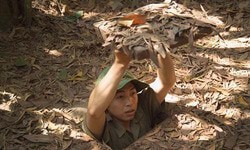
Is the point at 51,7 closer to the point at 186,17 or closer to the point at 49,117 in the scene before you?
the point at 49,117

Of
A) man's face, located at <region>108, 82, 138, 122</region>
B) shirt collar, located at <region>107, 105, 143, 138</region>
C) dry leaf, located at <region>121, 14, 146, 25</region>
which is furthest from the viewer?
shirt collar, located at <region>107, 105, 143, 138</region>

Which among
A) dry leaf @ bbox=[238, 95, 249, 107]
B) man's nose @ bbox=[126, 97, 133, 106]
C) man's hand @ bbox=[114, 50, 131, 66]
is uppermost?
man's hand @ bbox=[114, 50, 131, 66]

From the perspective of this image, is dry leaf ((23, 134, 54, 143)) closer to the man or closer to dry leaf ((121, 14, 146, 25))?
the man

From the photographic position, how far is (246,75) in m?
3.87

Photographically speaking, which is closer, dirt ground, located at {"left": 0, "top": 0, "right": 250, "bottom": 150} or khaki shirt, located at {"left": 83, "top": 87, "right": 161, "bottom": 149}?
dirt ground, located at {"left": 0, "top": 0, "right": 250, "bottom": 150}

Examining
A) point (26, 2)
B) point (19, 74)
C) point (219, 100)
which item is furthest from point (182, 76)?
point (26, 2)

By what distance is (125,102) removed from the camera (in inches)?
133

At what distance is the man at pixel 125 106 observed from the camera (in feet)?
9.68

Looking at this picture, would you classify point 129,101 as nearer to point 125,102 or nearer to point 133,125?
point 125,102

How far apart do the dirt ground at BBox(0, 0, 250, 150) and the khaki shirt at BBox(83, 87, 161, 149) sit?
0.61 feet

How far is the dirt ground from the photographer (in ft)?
10.2

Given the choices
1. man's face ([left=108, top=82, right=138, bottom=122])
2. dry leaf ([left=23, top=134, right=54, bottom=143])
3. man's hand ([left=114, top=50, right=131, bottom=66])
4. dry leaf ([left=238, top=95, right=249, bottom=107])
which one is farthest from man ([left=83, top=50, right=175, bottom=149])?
dry leaf ([left=238, top=95, right=249, bottom=107])

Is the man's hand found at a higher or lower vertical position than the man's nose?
higher

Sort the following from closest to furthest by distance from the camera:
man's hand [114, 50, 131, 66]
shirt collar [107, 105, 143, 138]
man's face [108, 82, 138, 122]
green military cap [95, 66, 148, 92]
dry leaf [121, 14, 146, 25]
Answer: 1. man's hand [114, 50, 131, 66]
2. dry leaf [121, 14, 146, 25]
3. green military cap [95, 66, 148, 92]
4. man's face [108, 82, 138, 122]
5. shirt collar [107, 105, 143, 138]
